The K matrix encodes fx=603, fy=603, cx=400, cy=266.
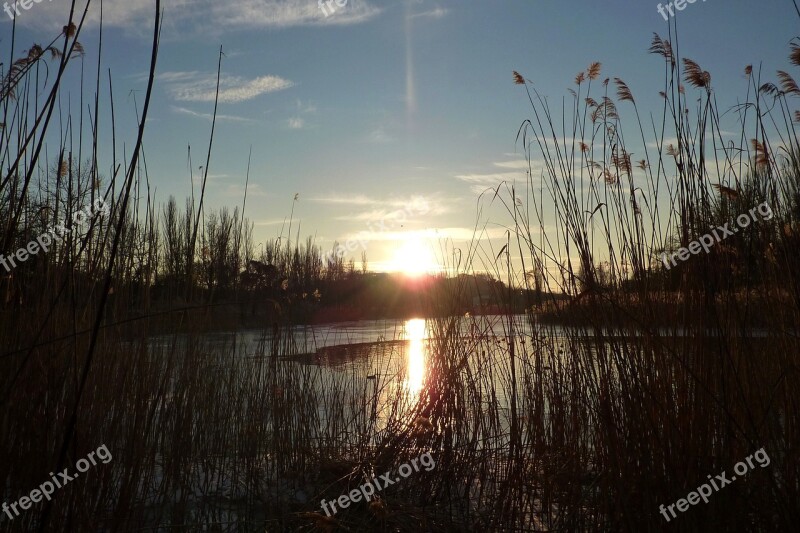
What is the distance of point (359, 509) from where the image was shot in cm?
245

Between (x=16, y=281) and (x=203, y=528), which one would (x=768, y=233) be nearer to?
(x=203, y=528)

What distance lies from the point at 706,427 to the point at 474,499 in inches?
45.8

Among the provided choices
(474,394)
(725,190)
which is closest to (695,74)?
(725,190)
